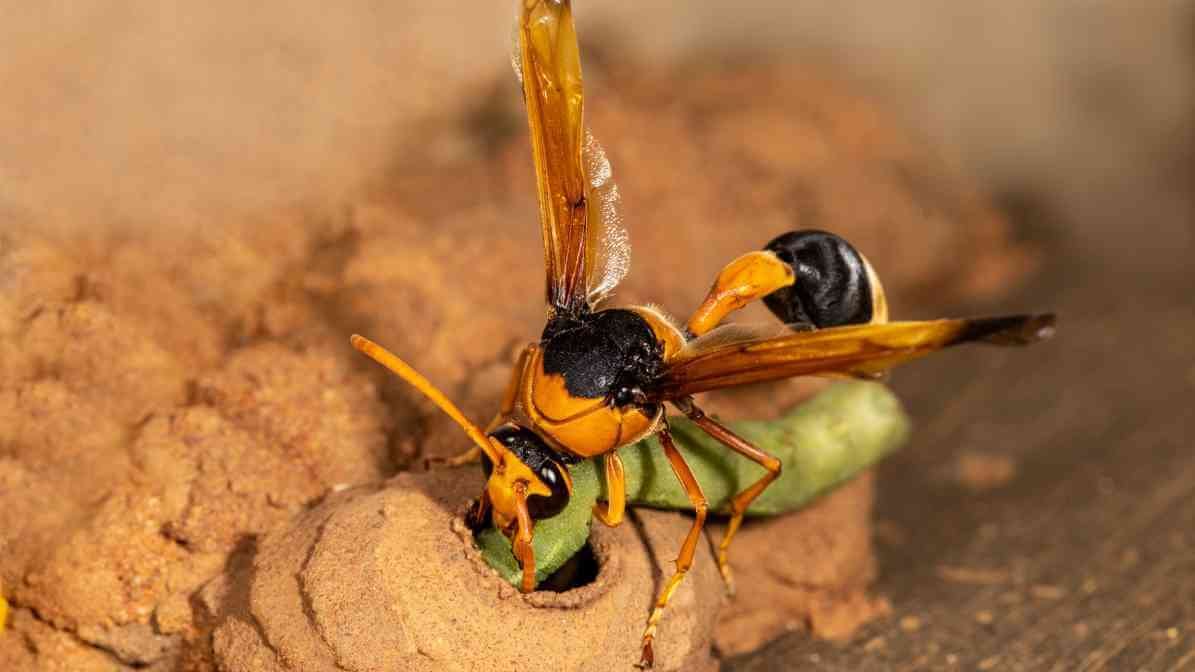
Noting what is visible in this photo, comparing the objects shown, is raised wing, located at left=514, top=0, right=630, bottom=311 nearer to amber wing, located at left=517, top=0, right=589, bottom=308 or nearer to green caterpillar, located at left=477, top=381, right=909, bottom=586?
amber wing, located at left=517, top=0, right=589, bottom=308

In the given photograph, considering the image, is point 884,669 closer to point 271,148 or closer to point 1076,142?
point 271,148


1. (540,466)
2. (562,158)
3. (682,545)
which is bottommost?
(682,545)

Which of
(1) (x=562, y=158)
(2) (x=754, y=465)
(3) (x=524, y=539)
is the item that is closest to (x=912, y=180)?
(2) (x=754, y=465)

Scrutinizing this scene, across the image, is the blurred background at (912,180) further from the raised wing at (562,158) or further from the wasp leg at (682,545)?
the wasp leg at (682,545)

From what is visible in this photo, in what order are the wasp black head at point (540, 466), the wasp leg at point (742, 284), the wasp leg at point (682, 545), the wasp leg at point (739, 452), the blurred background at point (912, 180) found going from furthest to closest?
the blurred background at point (912, 180)
the wasp leg at point (742, 284)
the wasp leg at point (739, 452)
the wasp leg at point (682, 545)
the wasp black head at point (540, 466)

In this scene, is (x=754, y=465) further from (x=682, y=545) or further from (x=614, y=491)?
(x=614, y=491)

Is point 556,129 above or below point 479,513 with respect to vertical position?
above

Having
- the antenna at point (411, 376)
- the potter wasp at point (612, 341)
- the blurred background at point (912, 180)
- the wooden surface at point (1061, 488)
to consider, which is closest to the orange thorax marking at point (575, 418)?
the potter wasp at point (612, 341)
